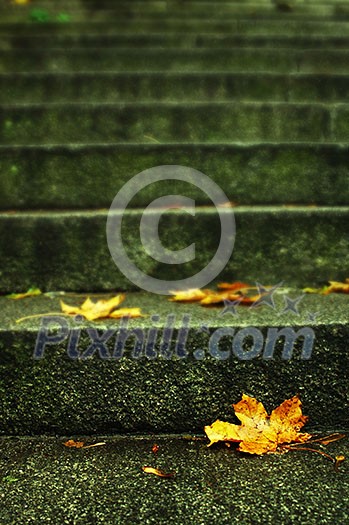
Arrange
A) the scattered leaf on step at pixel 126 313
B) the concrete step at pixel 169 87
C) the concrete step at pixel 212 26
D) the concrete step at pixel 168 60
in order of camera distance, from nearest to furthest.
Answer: the scattered leaf on step at pixel 126 313 < the concrete step at pixel 169 87 < the concrete step at pixel 168 60 < the concrete step at pixel 212 26

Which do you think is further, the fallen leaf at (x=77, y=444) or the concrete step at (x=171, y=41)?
the concrete step at (x=171, y=41)

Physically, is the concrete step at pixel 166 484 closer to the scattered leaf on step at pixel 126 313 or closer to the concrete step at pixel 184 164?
the scattered leaf on step at pixel 126 313

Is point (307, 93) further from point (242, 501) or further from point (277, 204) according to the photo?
point (242, 501)

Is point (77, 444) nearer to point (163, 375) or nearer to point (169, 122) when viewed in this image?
point (163, 375)

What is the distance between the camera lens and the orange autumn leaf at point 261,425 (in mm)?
1366

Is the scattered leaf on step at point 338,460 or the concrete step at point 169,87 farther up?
the concrete step at point 169,87

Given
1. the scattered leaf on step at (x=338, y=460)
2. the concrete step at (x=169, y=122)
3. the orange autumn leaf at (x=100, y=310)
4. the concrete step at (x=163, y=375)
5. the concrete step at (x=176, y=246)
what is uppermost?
the concrete step at (x=169, y=122)

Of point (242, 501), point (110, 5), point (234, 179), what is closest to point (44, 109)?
point (234, 179)

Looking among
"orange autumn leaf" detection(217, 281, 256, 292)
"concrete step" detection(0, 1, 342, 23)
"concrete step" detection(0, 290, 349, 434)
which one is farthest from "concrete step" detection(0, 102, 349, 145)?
"concrete step" detection(0, 1, 342, 23)

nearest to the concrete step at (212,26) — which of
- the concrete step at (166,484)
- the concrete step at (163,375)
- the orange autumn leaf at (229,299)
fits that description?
the orange autumn leaf at (229,299)

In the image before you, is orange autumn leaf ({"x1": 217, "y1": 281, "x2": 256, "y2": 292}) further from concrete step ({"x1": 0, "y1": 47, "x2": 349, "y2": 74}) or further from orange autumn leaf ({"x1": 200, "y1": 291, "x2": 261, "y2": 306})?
concrete step ({"x1": 0, "y1": 47, "x2": 349, "y2": 74})

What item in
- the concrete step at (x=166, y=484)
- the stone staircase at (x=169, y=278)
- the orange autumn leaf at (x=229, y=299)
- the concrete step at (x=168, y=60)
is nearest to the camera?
the concrete step at (x=166, y=484)

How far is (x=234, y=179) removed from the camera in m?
1.91

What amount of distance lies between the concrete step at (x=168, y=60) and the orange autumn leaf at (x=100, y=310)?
194cm
